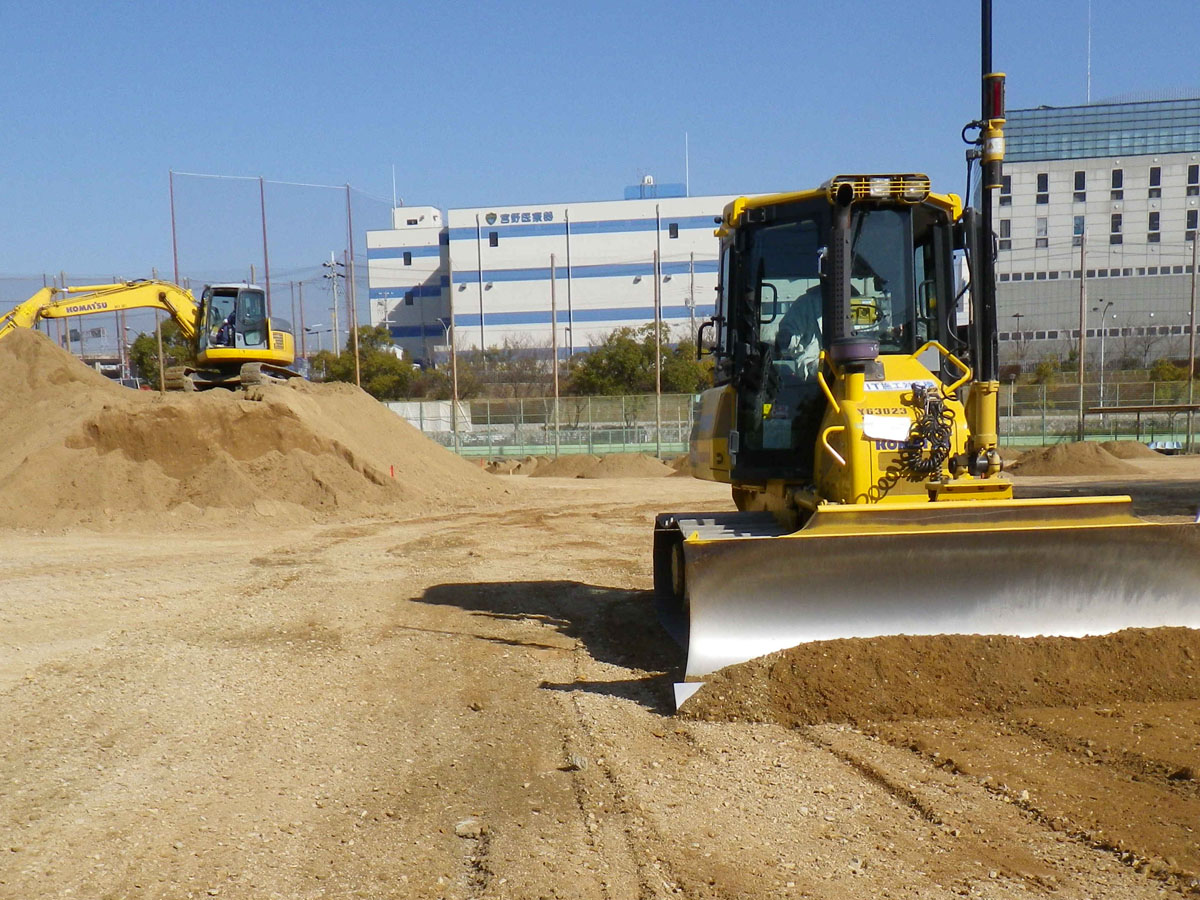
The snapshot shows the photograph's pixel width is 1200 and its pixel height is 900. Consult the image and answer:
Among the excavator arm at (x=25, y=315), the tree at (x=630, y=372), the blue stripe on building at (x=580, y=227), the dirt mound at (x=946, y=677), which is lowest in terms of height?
the dirt mound at (x=946, y=677)

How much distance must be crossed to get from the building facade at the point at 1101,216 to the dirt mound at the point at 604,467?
1608 inches

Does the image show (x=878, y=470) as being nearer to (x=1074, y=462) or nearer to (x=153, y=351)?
(x=1074, y=462)

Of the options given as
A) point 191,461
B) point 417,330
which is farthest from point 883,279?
point 417,330

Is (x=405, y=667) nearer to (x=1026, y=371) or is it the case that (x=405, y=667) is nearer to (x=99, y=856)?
(x=99, y=856)

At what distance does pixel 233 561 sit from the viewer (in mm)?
12844

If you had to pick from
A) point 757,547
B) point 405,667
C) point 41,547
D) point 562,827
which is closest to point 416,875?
point 562,827

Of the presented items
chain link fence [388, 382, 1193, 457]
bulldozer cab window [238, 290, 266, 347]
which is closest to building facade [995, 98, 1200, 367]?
chain link fence [388, 382, 1193, 457]

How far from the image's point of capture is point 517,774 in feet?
15.7

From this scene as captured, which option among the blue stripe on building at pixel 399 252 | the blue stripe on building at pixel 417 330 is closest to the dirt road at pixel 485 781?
the blue stripe on building at pixel 417 330

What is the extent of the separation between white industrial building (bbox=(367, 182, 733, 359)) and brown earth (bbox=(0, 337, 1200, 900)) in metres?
61.6

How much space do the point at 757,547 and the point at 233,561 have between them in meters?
9.06

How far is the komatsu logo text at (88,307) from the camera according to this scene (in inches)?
874

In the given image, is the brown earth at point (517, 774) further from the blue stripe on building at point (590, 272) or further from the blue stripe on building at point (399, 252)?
the blue stripe on building at point (399, 252)

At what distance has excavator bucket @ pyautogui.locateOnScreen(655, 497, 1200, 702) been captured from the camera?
5.69 meters
